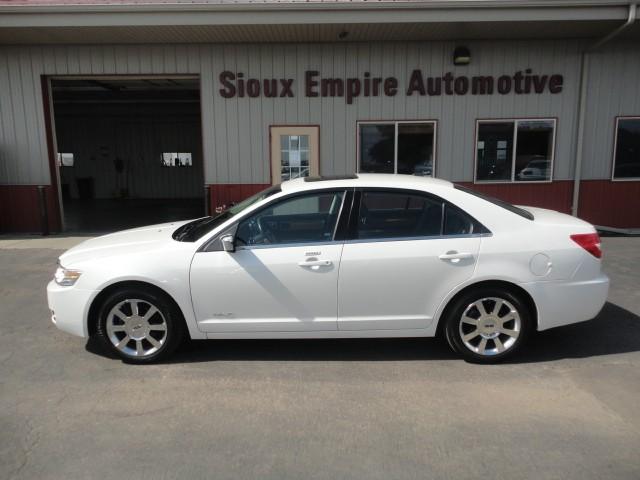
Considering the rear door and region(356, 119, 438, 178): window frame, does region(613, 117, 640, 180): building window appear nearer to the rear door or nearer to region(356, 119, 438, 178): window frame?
region(356, 119, 438, 178): window frame

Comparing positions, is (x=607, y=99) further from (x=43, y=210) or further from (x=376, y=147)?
(x=43, y=210)

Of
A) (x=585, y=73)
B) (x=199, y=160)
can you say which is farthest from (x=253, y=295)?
(x=199, y=160)

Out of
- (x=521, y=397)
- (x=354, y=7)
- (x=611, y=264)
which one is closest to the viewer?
(x=521, y=397)

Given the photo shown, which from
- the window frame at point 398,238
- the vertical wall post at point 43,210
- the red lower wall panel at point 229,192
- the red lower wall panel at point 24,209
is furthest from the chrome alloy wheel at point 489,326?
the red lower wall panel at point 24,209

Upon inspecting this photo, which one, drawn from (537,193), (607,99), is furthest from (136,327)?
(607,99)

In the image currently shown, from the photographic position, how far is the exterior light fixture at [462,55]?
10.2 metres

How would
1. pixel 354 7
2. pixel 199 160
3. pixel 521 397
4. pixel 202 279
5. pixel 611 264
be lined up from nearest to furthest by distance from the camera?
pixel 521 397 → pixel 202 279 → pixel 611 264 → pixel 354 7 → pixel 199 160

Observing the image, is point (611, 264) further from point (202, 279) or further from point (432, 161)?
point (202, 279)

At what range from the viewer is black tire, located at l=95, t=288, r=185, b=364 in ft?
13.8

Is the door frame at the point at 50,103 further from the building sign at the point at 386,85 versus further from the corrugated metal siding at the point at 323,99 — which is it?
the building sign at the point at 386,85

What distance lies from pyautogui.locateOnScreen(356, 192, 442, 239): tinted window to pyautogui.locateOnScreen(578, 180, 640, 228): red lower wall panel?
26.8 ft

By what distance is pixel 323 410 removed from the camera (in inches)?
140

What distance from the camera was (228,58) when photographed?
10.4 meters

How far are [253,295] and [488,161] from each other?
8149 mm
